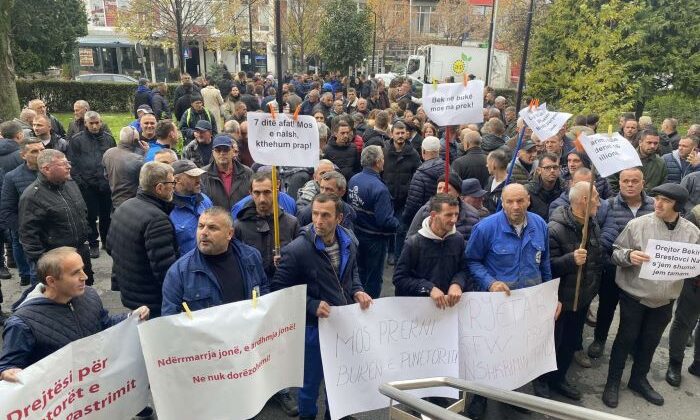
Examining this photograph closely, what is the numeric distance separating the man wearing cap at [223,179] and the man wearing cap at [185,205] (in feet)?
3.60

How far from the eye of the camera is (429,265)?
3965 mm

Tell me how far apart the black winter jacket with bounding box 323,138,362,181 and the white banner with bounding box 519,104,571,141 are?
2.53m

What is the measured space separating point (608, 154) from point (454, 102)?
1419 millimetres

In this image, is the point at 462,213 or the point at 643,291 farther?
the point at 462,213

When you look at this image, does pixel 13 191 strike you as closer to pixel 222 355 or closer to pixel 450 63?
pixel 222 355

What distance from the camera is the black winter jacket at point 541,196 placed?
536cm

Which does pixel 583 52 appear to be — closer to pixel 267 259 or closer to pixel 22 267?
pixel 267 259

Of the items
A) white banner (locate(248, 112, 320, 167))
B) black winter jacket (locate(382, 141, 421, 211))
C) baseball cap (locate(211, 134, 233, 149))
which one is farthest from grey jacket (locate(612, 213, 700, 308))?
baseball cap (locate(211, 134, 233, 149))

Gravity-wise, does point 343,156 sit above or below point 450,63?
below

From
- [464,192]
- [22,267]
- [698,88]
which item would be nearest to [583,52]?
[698,88]

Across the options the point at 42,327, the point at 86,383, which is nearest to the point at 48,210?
the point at 42,327

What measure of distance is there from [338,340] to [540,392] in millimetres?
2178

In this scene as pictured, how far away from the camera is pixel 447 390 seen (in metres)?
3.82

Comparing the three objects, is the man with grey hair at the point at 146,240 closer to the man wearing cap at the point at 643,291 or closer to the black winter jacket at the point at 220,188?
the black winter jacket at the point at 220,188
